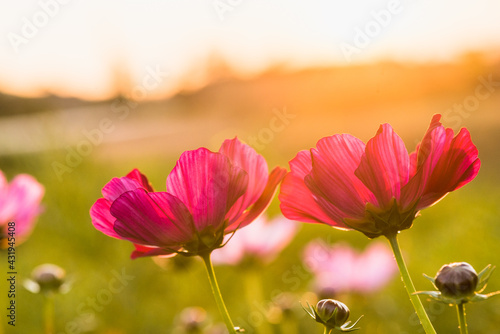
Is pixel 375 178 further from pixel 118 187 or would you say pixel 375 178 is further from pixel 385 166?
pixel 118 187

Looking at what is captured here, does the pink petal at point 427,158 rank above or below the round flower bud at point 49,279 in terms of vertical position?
above

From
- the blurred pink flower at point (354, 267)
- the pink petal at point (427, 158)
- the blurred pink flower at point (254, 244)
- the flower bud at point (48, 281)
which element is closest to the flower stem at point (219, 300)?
the pink petal at point (427, 158)

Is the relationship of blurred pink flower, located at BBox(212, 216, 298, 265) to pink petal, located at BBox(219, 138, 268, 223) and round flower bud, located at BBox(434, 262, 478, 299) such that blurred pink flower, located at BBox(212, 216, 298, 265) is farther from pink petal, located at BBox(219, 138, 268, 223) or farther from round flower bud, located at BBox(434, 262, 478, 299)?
round flower bud, located at BBox(434, 262, 478, 299)

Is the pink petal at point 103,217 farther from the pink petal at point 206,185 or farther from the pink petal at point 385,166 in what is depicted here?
the pink petal at point 385,166

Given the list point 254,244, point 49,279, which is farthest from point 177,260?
point 49,279

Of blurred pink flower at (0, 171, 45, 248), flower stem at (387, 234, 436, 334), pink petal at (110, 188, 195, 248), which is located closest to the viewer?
flower stem at (387, 234, 436, 334)

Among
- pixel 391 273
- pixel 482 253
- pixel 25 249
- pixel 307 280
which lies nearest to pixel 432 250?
pixel 482 253

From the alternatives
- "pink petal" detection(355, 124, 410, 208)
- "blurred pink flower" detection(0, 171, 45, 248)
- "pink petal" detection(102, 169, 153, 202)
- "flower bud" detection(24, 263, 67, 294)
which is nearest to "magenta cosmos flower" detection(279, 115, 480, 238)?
"pink petal" detection(355, 124, 410, 208)
